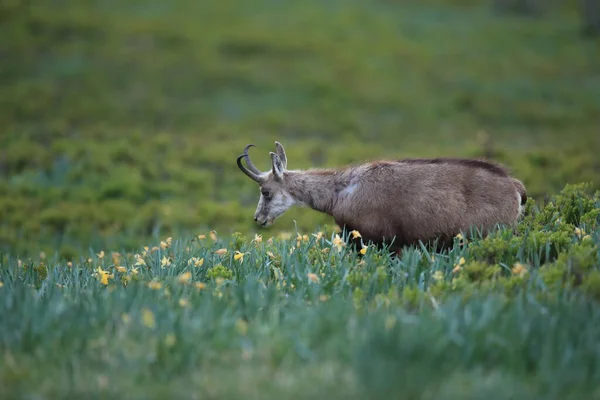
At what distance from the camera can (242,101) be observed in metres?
25.3

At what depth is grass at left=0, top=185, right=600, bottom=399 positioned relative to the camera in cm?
480

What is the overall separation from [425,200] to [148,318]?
11.9 feet

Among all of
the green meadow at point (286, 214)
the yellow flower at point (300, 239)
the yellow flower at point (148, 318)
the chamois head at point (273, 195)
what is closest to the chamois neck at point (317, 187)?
the chamois head at point (273, 195)

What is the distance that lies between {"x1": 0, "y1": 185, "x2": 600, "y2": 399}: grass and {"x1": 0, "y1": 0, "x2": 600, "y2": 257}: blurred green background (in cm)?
707

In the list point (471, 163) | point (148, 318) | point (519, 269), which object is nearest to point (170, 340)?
point (148, 318)

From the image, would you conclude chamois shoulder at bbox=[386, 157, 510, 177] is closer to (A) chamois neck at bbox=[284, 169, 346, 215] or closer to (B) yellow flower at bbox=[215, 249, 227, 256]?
(A) chamois neck at bbox=[284, 169, 346, 215]

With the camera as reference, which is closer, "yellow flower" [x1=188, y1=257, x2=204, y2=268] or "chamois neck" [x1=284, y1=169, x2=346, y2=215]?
"yellow flower" [x1=188, y1=257, x2=204, y2=268]

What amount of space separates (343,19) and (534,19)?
30.5ft

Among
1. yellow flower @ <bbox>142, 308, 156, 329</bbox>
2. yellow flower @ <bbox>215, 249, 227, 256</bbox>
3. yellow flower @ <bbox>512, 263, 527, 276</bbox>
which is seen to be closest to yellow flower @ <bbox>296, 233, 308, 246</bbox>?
yellow flower @ <bbox>215, 249, 227, 256</bbox>

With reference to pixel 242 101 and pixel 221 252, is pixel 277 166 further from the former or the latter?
pixel 242 101

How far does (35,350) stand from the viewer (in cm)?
534

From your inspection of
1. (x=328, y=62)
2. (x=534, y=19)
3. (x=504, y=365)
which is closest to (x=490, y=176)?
(x=504, y=365)

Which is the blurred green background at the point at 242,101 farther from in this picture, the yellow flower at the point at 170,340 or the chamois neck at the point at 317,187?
the yellow flower at the point at 170,340

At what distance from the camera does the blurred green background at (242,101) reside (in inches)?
627
